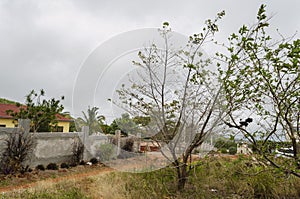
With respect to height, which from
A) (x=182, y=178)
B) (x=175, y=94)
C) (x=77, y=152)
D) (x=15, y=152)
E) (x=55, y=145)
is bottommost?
(x=182, y=178)

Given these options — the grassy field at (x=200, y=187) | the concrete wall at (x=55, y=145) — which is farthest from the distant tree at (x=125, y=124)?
the concrete wall at (x=55, y=145)

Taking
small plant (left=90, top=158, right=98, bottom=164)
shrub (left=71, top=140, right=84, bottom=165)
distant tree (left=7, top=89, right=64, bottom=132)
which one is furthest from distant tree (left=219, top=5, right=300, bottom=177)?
distant tree (left=7, top=89, right=64, bottom=132)

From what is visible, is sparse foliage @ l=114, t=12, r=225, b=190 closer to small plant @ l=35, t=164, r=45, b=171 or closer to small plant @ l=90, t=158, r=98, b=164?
small plant @ l=35, t=164, r=45, b=171

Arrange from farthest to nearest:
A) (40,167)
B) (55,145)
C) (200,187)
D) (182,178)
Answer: (55,145), (40,167), (200,187), (182,178)

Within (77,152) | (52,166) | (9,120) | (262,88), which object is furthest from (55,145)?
(9,120)

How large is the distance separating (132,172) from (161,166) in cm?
72

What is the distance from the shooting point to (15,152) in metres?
5.96

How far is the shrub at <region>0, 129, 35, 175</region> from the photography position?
5.80 meters

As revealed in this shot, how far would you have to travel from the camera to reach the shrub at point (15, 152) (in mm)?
5805

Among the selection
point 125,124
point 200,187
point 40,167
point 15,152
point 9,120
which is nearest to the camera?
point 125,124

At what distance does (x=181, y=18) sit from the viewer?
3469 millimetres

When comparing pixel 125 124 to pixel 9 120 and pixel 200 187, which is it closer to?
pixel 200 187

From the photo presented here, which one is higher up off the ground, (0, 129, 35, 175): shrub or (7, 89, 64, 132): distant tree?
(7, 89, 64, 132): distant tree

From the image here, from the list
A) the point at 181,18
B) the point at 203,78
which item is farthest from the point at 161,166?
the point at 181,18
